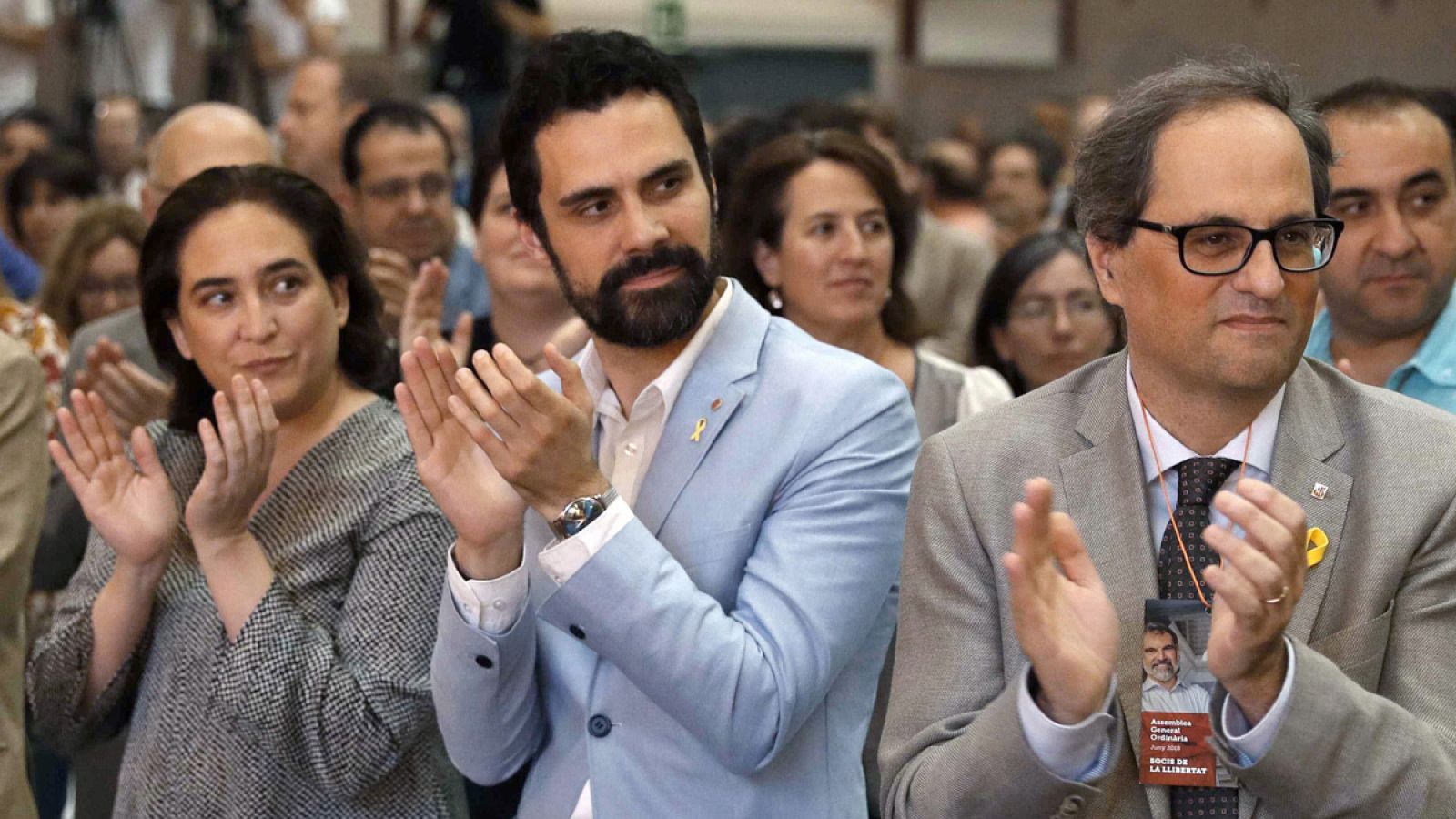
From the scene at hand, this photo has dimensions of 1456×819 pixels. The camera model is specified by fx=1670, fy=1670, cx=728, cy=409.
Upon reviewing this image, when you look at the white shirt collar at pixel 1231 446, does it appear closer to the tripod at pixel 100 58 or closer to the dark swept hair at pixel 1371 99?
the dark swept hair at pixel 1371 99

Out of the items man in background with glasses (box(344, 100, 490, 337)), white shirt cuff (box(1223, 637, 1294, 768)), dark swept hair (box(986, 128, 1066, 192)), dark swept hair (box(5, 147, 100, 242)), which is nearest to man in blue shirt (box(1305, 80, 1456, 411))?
white shirt cuff (box(1223, 637, 1294, 768))

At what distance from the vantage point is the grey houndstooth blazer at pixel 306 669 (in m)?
2.37

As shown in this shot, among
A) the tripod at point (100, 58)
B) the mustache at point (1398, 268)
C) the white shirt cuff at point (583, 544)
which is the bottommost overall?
the tripod at point (100, 58)

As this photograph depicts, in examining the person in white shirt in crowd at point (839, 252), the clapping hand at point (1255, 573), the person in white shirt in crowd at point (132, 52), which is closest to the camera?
the clapping hand at point (1255, 573)

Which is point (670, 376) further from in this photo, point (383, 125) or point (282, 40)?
point (282, 40)

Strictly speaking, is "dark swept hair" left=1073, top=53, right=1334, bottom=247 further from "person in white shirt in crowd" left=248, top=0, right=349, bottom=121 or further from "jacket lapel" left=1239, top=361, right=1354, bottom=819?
"person in white shirt in crowd" left=248, top=0, right=349, bottom=121

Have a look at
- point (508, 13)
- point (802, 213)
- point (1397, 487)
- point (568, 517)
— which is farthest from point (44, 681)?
point (508, 13)

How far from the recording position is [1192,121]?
74.6 inches

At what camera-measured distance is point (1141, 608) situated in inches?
73.4

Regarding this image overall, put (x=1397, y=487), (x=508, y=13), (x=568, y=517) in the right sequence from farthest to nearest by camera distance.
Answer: (x=508, y=13) < (x=568, y=517) < (x=1397, y=487)

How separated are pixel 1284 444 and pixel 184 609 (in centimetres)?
163

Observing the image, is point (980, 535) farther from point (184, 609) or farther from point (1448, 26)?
point (1448, 26)

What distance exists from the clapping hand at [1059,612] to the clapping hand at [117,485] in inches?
55.9

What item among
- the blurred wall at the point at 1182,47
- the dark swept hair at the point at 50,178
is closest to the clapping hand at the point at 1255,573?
the dark swept hair at the point at 50,178
